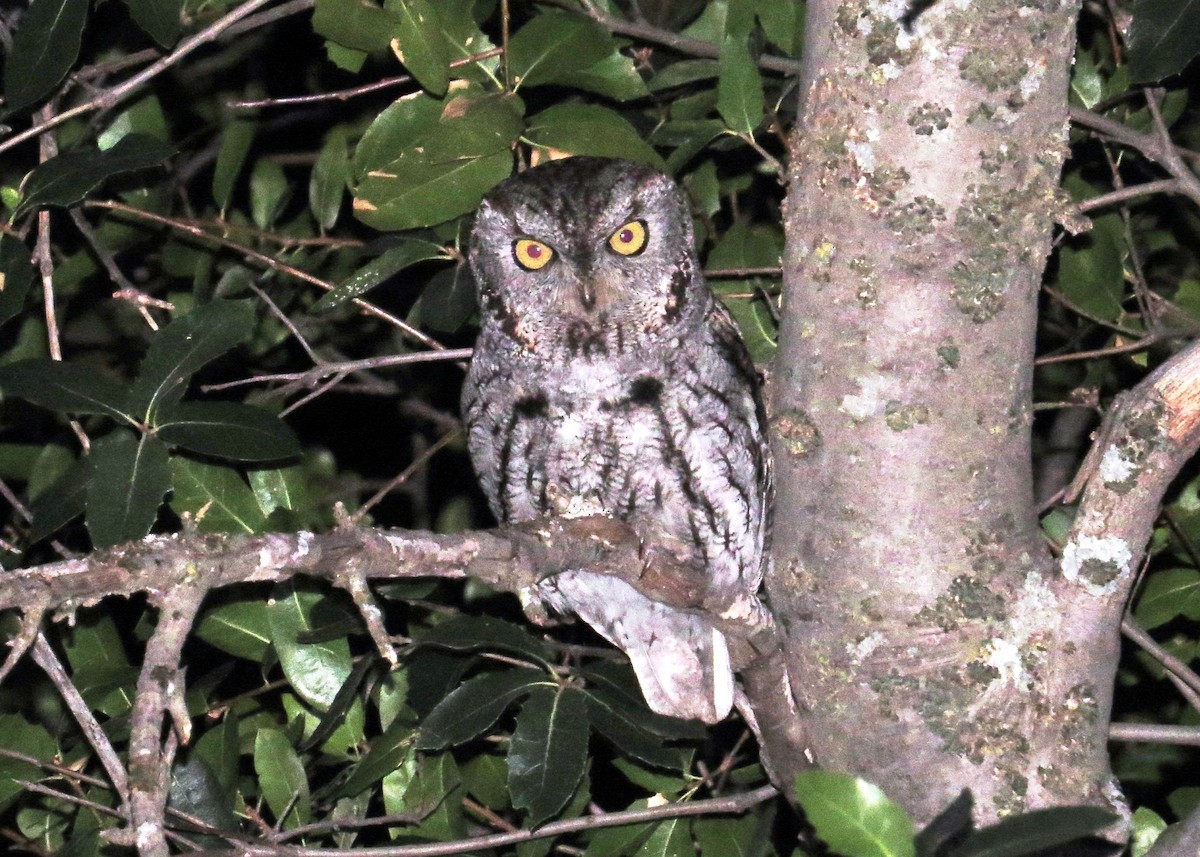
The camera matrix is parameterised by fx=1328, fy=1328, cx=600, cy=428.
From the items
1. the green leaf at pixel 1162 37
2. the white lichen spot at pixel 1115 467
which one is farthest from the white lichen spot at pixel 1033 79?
the white lichen spot at pixel 1115 467

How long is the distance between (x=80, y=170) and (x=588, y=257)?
868 mm

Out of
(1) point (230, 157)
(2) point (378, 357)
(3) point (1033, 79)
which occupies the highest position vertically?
(3) point (1033, 79)

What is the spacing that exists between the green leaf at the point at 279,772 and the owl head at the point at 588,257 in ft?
2.68

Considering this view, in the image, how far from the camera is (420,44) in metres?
2.22

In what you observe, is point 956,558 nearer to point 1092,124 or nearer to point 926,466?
point 926,466

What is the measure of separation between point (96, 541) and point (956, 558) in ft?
4.20

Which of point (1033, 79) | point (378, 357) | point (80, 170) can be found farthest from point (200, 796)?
point (1033, 79)

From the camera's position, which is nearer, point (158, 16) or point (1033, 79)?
point (1033, 79)

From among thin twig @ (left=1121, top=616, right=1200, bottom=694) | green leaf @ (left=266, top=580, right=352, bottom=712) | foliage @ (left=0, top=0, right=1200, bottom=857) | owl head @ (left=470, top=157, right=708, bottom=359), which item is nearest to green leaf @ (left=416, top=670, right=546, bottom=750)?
foliage @ (left=0, top=0, right=1200, bottom=857)

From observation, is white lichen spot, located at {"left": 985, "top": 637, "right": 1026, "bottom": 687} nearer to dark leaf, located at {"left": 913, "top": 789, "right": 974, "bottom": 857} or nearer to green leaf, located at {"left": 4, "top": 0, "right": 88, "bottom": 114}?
dark leaf, located at {"left": 913, "top": 789, "right": 974, "bottom": 857}

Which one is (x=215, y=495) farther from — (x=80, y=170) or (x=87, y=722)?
(x=87, y=722)

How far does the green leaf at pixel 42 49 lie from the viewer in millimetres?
2152

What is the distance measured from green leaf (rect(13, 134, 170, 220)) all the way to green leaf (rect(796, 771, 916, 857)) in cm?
161

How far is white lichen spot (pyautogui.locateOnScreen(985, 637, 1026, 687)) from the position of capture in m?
1.83
